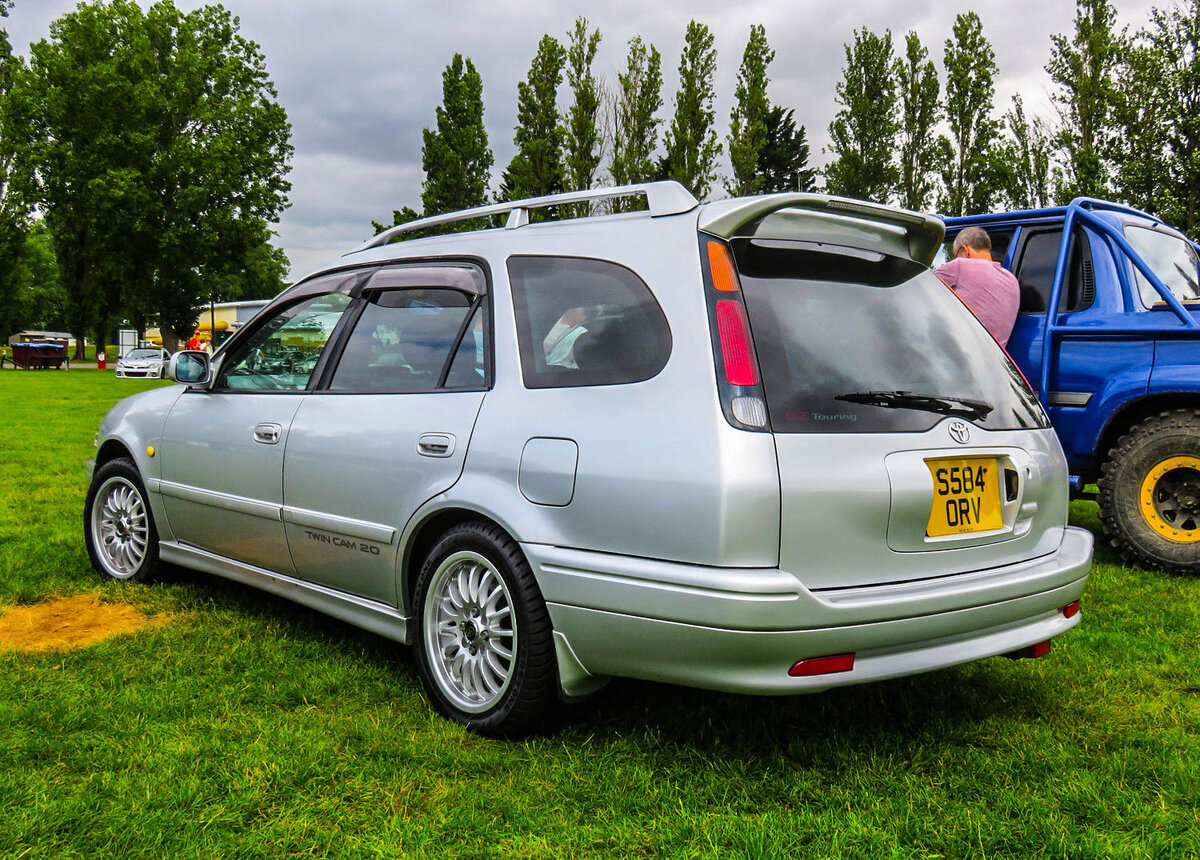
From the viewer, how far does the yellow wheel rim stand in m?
5.36

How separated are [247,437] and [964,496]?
2.82m

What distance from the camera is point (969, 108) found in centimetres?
2842

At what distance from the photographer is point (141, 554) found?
490cm

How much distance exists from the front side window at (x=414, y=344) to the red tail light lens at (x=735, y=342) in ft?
3.02

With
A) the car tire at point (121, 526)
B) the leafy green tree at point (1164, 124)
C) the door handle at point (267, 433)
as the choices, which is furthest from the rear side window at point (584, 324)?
the leafy green tree at point (1164, 124)

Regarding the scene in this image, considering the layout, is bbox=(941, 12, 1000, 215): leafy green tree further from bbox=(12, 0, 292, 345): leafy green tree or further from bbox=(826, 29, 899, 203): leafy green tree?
bbox=(12, 0, 292, 345): leafy green tree

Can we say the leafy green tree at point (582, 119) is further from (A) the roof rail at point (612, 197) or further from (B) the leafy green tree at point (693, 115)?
(A) the roof rail at point (612, 197)

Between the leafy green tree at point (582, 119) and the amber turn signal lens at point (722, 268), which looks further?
the leafy green tree at point (582, 119)

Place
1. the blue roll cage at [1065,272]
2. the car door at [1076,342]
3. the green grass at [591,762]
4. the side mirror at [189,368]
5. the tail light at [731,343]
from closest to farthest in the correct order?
the green grass at [591,762] → the tail light at [731,343] → the side mirror at [189,368] → the blue roll cage at [1065,272] → the car door at [1076,342]

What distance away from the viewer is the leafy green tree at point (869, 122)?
30875mm

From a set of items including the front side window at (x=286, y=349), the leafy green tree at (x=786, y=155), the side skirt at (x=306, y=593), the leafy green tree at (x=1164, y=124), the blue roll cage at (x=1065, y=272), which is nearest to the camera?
the side skirt at (x=306, y=593)

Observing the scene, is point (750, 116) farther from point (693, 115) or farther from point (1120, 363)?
point (1120, 363)

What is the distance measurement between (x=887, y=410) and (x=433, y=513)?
57.6 inches

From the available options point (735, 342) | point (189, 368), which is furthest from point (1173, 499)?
point (189, 368)
